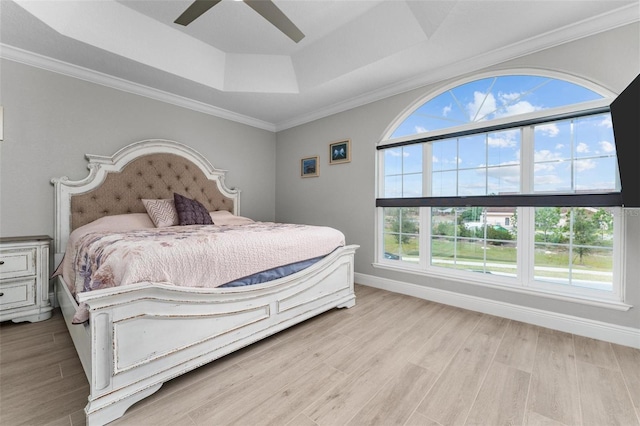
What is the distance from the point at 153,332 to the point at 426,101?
3.11m

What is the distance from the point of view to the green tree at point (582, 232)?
2.06 m

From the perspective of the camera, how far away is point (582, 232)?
2094 mm

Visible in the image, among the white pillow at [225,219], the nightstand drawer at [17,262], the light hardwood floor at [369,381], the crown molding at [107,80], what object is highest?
the crown molding at [107,80]

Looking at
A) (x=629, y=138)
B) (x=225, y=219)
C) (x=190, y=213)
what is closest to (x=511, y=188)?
(x=629, y=138)

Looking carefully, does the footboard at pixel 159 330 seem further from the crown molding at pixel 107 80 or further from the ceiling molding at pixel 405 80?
the crown molding at pixel 107 80

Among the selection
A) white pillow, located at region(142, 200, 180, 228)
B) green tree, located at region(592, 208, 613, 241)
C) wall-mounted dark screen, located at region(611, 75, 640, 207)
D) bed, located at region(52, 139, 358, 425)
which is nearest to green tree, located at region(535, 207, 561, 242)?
green tree, located at region(592, 208, 613, 241)

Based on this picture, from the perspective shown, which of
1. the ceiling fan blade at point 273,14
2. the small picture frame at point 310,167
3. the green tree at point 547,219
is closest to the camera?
the ceiling fan blade at point 273,14

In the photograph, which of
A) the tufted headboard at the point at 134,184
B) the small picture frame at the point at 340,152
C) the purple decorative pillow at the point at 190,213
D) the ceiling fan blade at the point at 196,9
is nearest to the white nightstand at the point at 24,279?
the tufted headboard at the point at 134,184

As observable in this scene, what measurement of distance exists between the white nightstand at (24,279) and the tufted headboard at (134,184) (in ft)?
1.08

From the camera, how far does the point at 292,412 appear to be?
1235 millimetres

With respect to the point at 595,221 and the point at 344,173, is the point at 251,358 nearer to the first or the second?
the point at 344,173

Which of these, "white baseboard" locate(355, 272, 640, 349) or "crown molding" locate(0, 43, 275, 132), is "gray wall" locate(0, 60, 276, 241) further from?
"white baseboard" locate(355, 272, 640, 349)

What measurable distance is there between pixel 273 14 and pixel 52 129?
2421 mm

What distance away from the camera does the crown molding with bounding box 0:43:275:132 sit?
232cm
